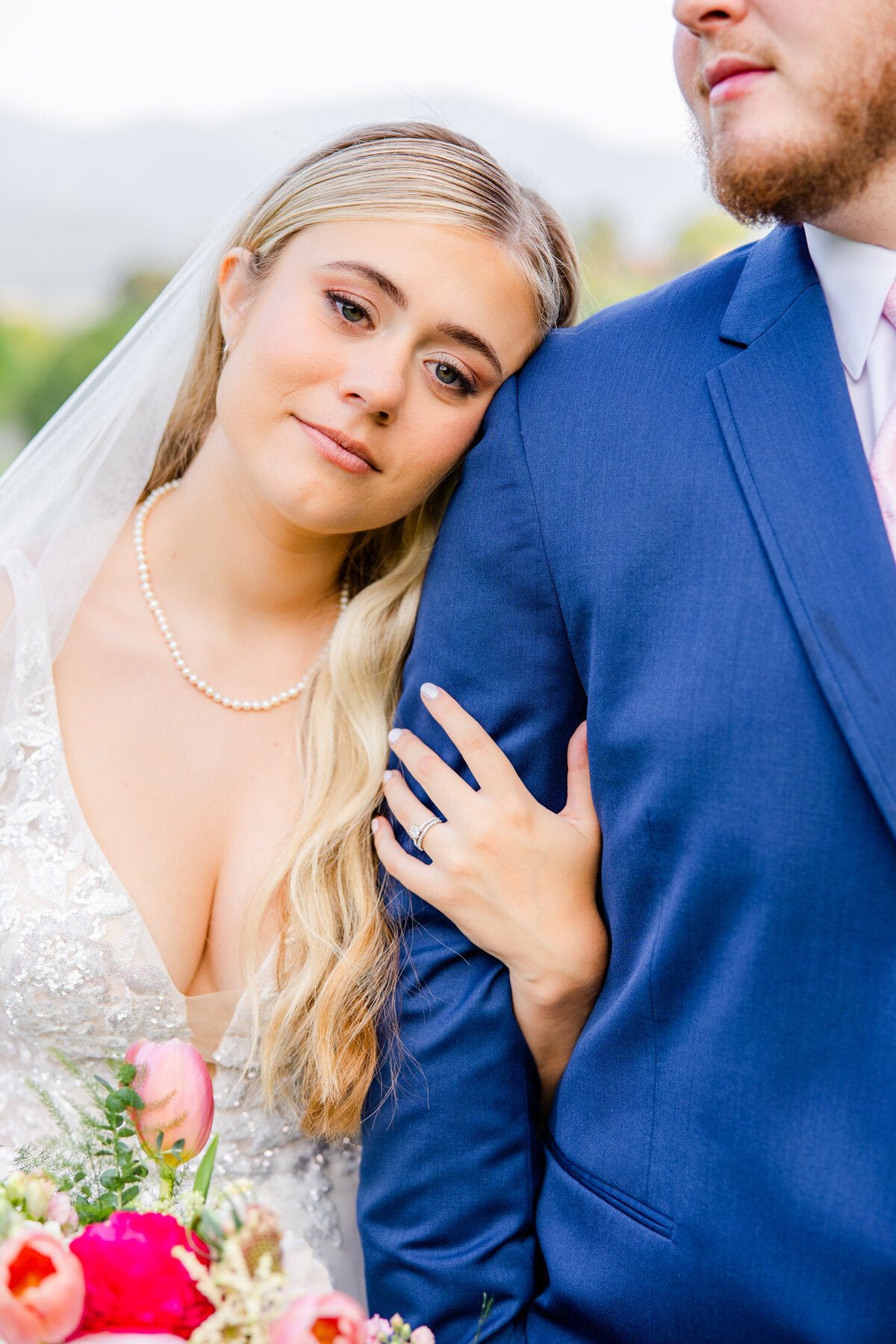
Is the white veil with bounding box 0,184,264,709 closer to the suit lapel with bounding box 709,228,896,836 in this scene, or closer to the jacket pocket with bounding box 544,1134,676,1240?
the suit lapel with bounding box 709,228,896,836

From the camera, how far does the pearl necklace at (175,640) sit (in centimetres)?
187

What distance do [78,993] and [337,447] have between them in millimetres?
925

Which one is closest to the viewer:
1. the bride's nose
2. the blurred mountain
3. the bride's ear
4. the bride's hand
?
the bride's hand

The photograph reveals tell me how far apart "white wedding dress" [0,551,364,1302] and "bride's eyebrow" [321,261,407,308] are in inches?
29.6

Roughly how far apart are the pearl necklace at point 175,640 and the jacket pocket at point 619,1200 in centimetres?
88

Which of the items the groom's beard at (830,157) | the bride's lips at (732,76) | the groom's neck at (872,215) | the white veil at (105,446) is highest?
the bride's lips at (732,76)

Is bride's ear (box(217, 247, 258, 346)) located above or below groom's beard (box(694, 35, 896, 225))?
below

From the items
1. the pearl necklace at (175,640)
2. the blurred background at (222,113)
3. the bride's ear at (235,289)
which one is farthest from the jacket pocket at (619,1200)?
the blurred background at (222,113)

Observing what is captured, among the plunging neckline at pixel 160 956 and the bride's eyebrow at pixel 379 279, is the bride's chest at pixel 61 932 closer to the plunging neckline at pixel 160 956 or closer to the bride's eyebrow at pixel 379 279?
the plunging neckline at pixel 160 956

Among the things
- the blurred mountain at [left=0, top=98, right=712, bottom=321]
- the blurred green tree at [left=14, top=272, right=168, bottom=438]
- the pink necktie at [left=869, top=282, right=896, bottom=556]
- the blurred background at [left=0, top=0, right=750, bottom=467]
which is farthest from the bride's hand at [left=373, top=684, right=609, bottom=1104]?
the blurred mountain at [left=0, top=98, right=712, bottom=321]

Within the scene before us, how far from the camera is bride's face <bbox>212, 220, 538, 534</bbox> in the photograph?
1607 mm

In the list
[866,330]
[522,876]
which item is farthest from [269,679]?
[866,330]

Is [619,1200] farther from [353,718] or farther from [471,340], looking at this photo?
[471,340]

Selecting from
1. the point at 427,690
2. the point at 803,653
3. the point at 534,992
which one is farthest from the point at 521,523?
the point at 534,992
